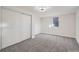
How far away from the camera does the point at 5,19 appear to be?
9.14 ft

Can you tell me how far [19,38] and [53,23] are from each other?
3.91 meters

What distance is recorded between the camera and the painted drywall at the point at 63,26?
488 cm

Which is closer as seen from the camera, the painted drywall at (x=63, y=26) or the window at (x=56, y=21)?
the painted drywall at (x=63, y=26)

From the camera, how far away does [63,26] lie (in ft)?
18.3

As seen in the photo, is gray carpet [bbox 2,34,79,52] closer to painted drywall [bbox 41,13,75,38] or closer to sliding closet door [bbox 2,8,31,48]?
sliding closet door [bbox 2,8,31,48]

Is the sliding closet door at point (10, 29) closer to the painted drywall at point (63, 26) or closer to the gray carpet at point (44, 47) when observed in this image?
the gray carpet at point (44, 47)

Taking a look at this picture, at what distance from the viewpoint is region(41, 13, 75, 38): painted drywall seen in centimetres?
488

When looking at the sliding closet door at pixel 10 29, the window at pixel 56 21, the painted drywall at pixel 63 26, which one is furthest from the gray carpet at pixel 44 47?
the window at pixel 56 21

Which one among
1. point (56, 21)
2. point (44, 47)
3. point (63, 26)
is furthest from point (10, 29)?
point (56, 21)

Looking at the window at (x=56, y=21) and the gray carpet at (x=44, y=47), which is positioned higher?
the window at (x=56, y=21)

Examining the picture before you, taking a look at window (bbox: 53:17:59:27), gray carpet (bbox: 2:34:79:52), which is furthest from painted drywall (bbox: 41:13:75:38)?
gray carpet (bbox: 2:34:79:52)

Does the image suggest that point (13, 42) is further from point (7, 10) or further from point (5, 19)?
point (7, 10)
